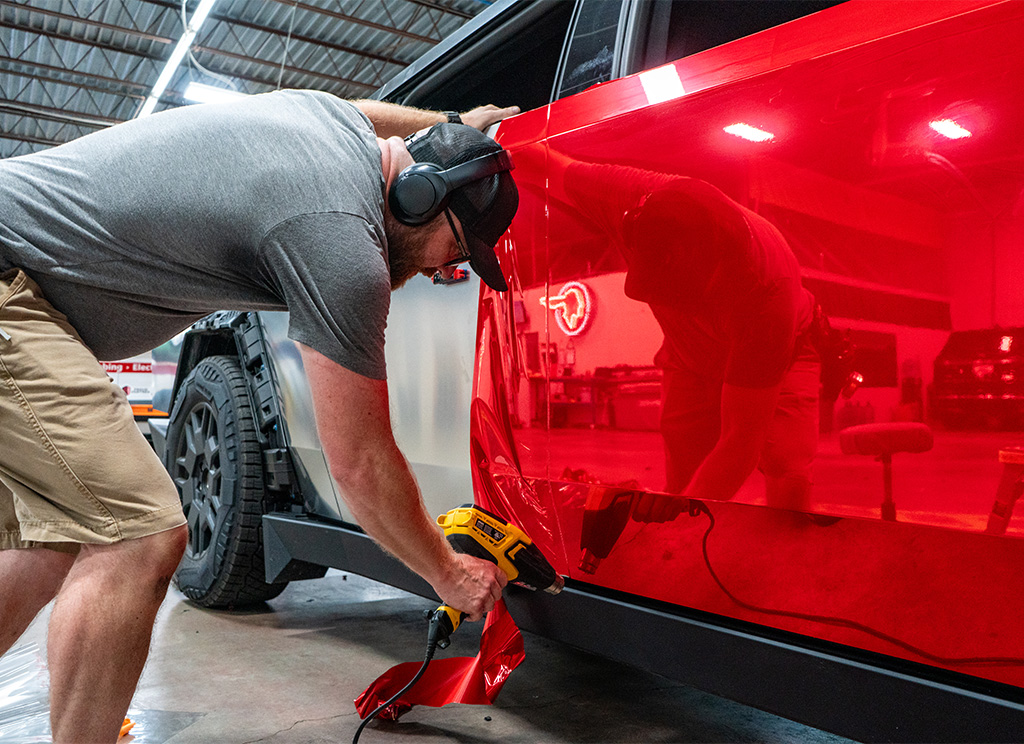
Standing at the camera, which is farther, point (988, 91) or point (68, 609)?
point (68, 609)

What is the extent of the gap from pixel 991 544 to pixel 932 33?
67cm

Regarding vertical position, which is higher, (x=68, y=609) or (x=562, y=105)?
(x=562, y=105)

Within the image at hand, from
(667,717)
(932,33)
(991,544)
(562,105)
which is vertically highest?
(562,105)

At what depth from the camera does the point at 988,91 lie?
1017 mm

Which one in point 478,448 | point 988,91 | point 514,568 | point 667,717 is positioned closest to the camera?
point 988,91

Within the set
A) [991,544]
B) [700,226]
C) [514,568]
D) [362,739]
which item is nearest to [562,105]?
[700,226]

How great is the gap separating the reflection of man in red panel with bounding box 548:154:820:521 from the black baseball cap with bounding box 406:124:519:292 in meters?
0.21

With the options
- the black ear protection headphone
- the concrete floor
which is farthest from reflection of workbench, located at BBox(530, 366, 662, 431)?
the concrete floor

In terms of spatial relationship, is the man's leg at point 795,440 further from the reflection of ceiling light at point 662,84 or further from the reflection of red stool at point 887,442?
the reflection of ceiling light at point 662,84

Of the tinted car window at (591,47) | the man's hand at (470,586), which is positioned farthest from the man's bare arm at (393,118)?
the man's hand at (470,586)

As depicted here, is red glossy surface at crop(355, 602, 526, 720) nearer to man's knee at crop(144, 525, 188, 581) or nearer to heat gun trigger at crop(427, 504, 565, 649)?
heat gun trigger at crop(427, 504, 565, 649)

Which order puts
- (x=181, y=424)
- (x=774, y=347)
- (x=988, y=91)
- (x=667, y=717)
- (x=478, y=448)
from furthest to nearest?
(x=181, y=424), (x=667, y=717), (x=478, y=448), (x=774, y=347), (x=988, y=91)

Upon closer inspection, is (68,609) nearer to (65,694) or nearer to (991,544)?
(65,694)

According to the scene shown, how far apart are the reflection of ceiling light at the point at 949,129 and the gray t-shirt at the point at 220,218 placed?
0.77m
